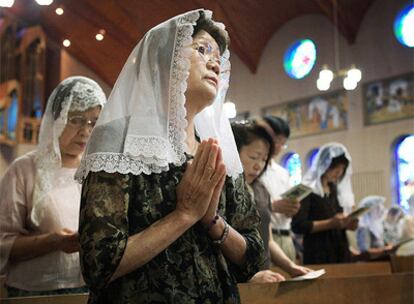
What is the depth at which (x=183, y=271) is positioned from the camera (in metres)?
1.44

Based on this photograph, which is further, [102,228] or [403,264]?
[403,264]

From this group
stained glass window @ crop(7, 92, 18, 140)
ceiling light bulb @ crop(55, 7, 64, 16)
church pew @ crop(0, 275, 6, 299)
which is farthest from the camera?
stained glass window @ crop(7, 92, 18, 140)

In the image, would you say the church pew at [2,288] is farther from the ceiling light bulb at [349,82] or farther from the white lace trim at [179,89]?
the ceiling light bulb at [349,82]

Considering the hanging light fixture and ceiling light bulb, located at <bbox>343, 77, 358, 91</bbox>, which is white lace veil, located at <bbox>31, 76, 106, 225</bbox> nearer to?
the hanging light fixture

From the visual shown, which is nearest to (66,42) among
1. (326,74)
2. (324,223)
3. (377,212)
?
(324,223)

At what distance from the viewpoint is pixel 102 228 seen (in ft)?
4.41

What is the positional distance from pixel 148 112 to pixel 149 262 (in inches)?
16.0

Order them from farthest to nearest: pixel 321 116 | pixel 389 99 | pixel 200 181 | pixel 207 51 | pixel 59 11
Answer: pixel 321 116 < pixel 389 99 < pixel 59 11 < pixel 207 51 < pixel 200 181

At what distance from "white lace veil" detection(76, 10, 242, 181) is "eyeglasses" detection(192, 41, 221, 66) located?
7 cm

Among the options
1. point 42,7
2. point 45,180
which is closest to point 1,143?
point 42,7

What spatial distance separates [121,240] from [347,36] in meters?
11.2

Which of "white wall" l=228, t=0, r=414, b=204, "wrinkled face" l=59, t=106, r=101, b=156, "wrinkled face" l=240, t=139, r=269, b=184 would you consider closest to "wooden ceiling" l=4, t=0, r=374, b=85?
"wrinkled face" l=59, t=106, r=101, b=156

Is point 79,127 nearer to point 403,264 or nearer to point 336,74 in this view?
point 403,264

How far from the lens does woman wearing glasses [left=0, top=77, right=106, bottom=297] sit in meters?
2.19
